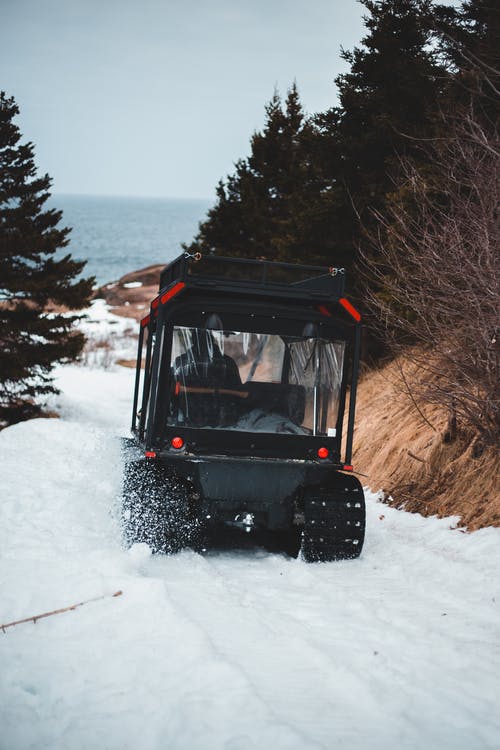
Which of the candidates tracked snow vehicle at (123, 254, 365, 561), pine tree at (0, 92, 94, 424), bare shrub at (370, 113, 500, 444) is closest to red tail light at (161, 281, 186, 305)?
tracked snow vehicle at (123, 254, 365, 561)

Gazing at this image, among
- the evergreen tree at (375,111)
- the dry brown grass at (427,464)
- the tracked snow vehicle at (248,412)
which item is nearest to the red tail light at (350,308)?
the tracked snow vehicle at (248,412)

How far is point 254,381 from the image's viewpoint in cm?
704

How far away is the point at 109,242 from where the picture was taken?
114250 mm

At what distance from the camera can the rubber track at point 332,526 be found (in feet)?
21.9

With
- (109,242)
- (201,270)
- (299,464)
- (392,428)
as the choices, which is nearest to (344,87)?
(392,428)

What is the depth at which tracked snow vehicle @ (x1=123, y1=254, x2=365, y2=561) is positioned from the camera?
6.75 meters

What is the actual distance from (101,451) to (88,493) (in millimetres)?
3392

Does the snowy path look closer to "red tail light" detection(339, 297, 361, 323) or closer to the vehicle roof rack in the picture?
"red tail light" detection(339, 297, 361, 323)

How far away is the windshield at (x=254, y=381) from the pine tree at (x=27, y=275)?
1290 cm

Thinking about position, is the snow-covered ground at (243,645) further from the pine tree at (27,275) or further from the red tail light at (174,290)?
the pine tree at (27,275)

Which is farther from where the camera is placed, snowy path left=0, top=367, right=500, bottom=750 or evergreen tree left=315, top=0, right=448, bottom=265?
evergreen tree left=315, top=0, right=448, bottom=265

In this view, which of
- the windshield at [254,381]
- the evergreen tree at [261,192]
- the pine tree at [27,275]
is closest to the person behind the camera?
the windshield at [254,381]

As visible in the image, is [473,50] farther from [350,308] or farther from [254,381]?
[254,381]

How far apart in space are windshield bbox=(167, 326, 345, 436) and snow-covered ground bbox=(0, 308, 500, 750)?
4.11ft
